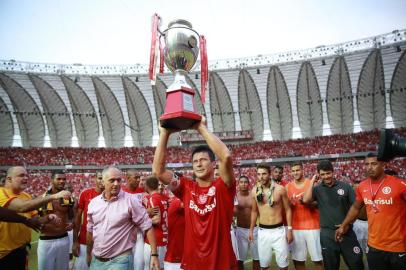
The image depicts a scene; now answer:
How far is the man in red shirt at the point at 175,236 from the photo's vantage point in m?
4.22

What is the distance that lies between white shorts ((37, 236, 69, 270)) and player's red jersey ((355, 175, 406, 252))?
489cm

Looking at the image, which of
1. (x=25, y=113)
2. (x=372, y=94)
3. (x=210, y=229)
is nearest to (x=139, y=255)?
(x=210, y=229)

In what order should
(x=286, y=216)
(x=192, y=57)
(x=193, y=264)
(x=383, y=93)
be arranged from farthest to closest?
1. (x=383, y=93)
2. (x=286, y=216)
3. (x=192, y=57)
4. (x=193, y=264)

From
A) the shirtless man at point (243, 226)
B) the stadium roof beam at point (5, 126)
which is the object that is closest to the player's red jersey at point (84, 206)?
the shirtless man at point (243, 226)

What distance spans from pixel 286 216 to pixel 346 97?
30595 millimetres

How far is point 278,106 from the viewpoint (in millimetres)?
33219

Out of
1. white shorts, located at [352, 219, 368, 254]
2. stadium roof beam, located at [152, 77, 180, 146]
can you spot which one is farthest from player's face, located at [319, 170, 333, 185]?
stadium roof beam, located at [152, 77, 180, 146]

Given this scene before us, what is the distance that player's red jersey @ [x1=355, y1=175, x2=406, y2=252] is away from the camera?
3.56 meters

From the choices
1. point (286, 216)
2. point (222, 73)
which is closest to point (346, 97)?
point (222, 73)

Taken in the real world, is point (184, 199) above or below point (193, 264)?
above

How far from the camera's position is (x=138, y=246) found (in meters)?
4.73

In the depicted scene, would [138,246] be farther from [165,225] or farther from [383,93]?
[383,93]

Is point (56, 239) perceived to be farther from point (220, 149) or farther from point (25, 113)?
point (25, 113)

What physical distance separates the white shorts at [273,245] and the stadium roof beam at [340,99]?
26354 millimetres
